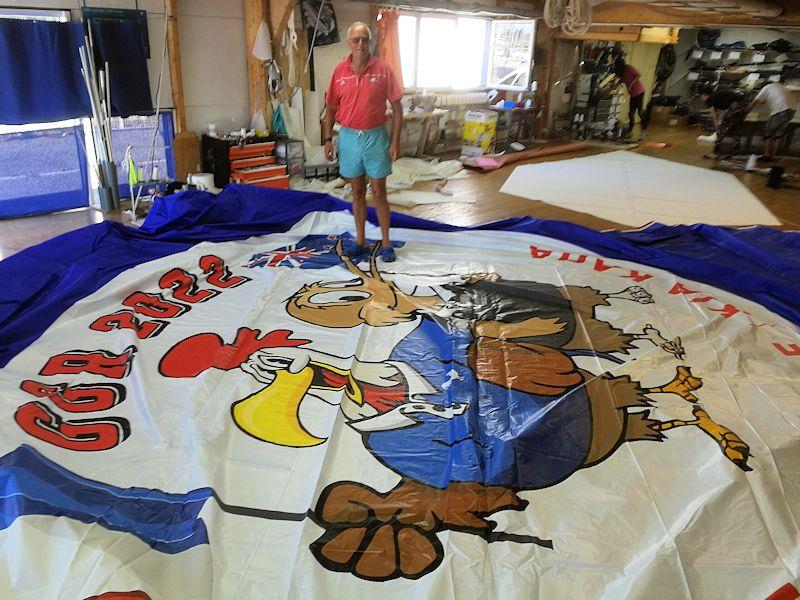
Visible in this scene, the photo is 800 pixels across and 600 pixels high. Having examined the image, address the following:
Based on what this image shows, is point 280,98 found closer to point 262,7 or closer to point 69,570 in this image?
point 262,7

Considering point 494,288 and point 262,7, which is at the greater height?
point 262,7

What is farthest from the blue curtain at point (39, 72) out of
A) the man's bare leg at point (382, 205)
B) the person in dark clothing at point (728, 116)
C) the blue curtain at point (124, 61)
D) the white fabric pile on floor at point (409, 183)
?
the person in dark clothing at point (728, 116)

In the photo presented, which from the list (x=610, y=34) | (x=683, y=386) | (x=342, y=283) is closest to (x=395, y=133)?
(x=342, y=283)

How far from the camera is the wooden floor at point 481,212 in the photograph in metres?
4.26

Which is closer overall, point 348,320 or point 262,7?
point 348,320

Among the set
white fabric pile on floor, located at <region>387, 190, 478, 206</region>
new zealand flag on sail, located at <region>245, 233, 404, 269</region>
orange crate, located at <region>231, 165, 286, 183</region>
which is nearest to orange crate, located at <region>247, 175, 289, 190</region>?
orange crate, located at <region>231, 165, 286, 183</region>

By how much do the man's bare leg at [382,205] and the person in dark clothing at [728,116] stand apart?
21.9 ft

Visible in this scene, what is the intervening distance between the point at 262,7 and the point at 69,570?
5225 millimetres

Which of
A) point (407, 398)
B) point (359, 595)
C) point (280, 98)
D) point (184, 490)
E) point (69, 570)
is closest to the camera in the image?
point (69, 570)

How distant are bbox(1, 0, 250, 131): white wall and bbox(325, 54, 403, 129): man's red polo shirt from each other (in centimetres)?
226

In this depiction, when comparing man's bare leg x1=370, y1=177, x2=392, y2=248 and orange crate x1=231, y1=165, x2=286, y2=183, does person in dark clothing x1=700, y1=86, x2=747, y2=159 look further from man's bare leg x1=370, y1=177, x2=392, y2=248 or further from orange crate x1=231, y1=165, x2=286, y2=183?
man's bare leg x1=370, y1=177, x2=392, y2=248

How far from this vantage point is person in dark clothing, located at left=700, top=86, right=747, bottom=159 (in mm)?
8202

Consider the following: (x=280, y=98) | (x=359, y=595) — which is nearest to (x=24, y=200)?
(x=280, y=98)

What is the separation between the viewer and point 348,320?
2.82 meters
